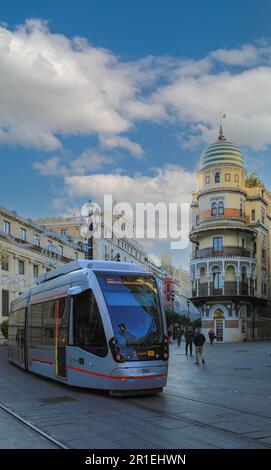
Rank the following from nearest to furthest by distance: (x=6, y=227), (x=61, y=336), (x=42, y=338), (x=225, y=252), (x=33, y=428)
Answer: (x=33, y=428)
(x=61, y=336)
(x=42, y=338)
(x=6, y=227)
(x=225, y=252)

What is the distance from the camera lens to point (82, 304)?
47.8ft

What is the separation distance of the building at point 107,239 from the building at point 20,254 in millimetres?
5998

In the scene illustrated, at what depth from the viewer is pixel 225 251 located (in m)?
62.6

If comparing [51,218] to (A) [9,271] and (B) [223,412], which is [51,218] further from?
(B) [223,412]

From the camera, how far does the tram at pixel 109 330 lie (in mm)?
13297

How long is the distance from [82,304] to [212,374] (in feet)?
28.0

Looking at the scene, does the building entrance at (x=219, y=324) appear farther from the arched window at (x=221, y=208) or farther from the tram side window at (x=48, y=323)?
the tram side window at (x=48, y=323)

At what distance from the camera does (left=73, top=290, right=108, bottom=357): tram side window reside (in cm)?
1358

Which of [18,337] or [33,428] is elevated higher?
[18,337]

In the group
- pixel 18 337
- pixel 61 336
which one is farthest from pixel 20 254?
pixel 61 336

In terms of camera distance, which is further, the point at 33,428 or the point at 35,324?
the point at 35,324

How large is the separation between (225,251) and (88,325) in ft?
163

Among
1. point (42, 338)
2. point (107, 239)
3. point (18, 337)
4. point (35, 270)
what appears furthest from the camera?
point (107, 239)

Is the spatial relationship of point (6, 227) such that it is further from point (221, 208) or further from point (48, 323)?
point (48, 323)
